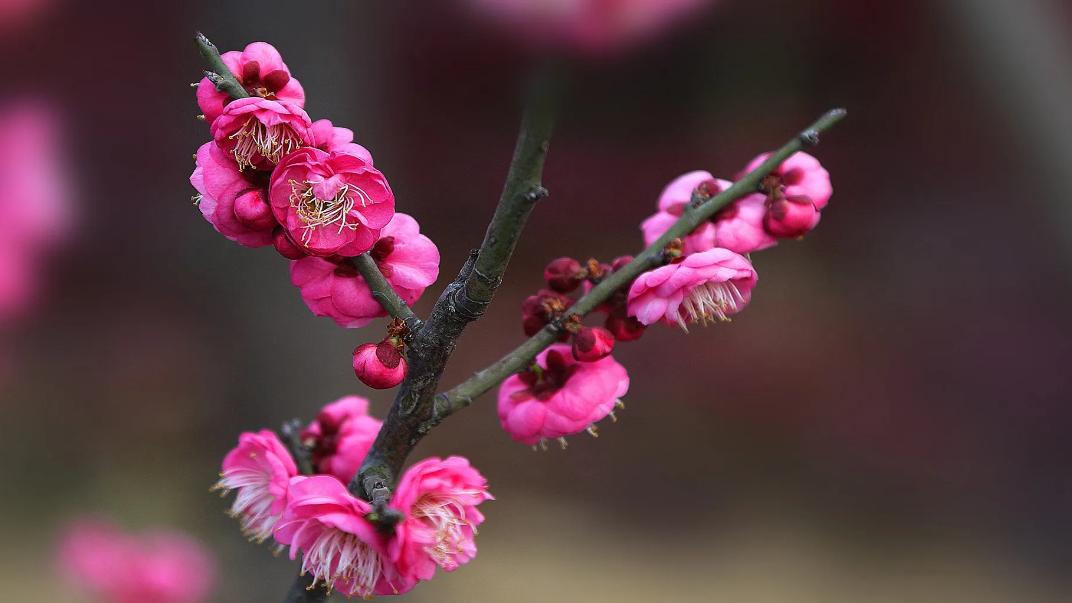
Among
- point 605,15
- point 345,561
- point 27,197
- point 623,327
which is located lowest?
point 345,561

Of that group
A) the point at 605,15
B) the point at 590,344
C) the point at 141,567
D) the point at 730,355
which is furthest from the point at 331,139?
the point at 730,355

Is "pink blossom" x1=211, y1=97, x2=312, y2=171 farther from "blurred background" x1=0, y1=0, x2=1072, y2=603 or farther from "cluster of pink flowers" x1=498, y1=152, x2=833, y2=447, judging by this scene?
"blurred background" x1=0, y1=0, x2=1072, y2=603

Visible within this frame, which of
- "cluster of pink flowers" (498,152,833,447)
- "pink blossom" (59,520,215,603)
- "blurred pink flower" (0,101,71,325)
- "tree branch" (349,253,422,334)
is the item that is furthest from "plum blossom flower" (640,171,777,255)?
"pink blossom" (59,520,215,603)

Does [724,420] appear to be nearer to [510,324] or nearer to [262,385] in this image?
[510,324]

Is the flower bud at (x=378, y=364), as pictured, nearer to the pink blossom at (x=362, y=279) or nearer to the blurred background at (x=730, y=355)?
the pink blossom at (x=362, y=279)

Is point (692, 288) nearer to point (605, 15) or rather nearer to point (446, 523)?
point (446, 523)

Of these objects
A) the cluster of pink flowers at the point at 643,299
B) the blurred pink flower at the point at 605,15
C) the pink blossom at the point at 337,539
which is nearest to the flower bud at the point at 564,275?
the cluster of pink flowers at the point at 643,299
